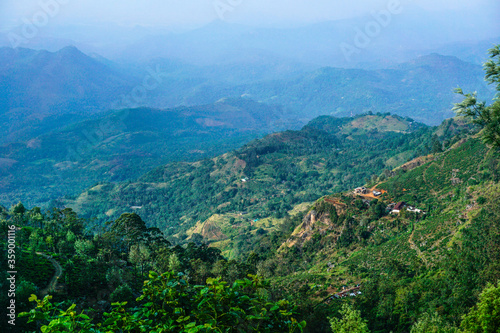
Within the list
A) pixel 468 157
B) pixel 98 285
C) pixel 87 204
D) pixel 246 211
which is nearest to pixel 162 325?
pixel 98 285

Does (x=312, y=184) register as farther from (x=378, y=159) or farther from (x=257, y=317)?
(x=257, y=317)

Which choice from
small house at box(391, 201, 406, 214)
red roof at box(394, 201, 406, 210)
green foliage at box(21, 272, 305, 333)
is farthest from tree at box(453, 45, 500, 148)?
red roof at box(394, 201, 406, 210)

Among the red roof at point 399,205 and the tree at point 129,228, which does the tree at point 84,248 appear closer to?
the tree at point 129,228

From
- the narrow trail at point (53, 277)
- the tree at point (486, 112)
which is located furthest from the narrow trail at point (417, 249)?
the narrow trail at point (53, 277)

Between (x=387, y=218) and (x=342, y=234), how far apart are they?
9568mm

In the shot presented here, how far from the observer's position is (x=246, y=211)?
150m

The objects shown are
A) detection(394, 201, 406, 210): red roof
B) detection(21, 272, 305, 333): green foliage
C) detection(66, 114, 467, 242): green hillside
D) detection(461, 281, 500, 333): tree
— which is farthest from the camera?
detection(66, 114, 467, 242): green hillside

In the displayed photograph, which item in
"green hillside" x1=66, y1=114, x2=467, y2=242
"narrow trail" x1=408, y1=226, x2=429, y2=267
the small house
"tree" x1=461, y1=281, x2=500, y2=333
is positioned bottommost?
"green hillside" x1=66, y1=114, x2=467, y2=242

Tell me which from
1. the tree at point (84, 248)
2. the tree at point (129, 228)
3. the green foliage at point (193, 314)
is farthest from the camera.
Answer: the tree at point (129, 228)

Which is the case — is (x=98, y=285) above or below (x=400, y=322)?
above

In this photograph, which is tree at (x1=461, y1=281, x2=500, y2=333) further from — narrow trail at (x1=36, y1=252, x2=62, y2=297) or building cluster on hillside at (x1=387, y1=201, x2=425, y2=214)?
building cluster on hillside at (x1=387, y1=201, x2=425, y2=214)

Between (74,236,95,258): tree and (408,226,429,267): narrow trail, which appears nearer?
(74,236,95,258): tree

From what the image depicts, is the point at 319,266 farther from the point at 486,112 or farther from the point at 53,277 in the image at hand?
the point at 486,112

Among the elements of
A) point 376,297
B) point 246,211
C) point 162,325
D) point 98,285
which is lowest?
point 246,211
